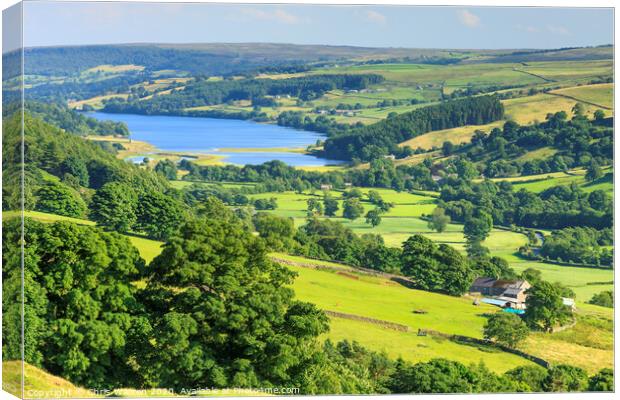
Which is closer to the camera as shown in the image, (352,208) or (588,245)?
(588,245)

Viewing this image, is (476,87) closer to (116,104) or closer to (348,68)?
(348,68)

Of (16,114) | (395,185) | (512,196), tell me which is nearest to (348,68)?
(395,185)

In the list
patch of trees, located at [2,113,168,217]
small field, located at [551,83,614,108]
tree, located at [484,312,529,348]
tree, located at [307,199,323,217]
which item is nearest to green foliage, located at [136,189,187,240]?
patch of trees, located at [2,113,168,217]

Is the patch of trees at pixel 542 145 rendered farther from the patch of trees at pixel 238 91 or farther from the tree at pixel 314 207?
the tree at pixel 314 207

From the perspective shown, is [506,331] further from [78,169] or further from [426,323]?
[78,169]

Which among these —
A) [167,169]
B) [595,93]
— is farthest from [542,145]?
[167,169]
